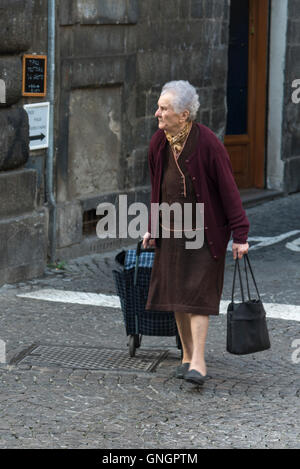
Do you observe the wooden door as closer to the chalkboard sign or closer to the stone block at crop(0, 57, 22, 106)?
the chalkboard sign

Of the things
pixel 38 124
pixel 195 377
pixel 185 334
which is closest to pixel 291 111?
pixel 38 124

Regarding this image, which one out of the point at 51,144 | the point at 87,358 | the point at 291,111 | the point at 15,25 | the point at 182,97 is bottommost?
the point at 87,358

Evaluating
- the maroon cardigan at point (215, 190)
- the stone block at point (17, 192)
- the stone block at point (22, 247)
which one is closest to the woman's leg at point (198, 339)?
the maroon cardigan at point (215, 190)

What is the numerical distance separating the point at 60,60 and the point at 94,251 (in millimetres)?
1927

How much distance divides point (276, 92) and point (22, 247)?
21.0 ft

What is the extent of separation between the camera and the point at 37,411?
19.9 feet

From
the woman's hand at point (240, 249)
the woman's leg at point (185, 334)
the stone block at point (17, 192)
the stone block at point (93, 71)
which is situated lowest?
the woman's leg at point (185, 334)

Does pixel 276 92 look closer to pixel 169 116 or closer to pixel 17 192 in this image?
pixel 17 192

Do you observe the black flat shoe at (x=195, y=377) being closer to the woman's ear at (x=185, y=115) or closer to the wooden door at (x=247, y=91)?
the woman's ear at (x=185, y=115)

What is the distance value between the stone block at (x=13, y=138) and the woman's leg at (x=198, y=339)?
10.6 ft

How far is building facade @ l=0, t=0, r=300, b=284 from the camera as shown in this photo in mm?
9383

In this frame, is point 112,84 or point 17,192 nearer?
point 17,192

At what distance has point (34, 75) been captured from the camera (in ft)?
31.8

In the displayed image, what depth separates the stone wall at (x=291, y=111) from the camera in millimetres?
14969
